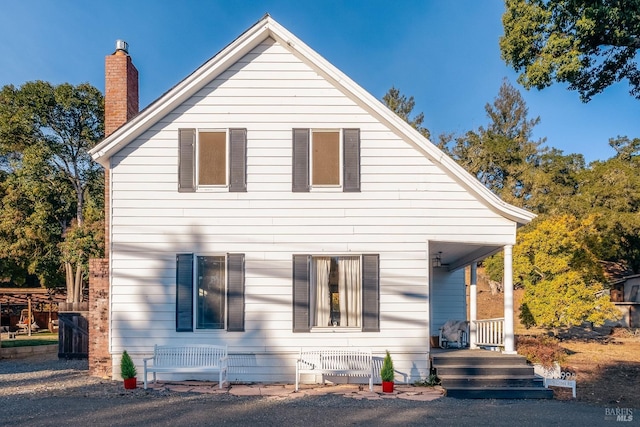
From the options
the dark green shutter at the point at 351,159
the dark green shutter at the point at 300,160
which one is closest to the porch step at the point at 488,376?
the dark green shutter at the point at 351,159

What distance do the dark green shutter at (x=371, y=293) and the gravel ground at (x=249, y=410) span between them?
175 cm

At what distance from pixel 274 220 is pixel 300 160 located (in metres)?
1.37

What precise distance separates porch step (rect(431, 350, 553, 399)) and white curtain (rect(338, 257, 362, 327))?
1.88 meters

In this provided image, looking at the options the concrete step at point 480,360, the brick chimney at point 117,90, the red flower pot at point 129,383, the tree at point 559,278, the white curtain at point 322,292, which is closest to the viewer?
the red flower pot at point 129,383

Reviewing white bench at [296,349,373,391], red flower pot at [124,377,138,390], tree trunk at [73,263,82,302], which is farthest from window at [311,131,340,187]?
tree trunk at [73,263,82,302]

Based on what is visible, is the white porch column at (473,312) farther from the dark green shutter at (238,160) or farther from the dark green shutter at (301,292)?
the dark green shutter at (238,160)

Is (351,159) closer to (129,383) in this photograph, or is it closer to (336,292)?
(336,292)

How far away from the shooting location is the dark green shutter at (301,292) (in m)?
10.4

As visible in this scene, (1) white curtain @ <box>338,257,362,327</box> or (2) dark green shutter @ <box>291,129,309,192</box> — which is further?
(2) dark green shutter @ <box>291,129,309,192</box>

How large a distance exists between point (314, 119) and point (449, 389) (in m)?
5.98

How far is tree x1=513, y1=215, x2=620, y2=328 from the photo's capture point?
16906mm

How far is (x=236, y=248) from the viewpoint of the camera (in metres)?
10.5

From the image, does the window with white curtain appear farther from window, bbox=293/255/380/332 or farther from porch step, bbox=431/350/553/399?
porch step, bbox=431/350/553/399

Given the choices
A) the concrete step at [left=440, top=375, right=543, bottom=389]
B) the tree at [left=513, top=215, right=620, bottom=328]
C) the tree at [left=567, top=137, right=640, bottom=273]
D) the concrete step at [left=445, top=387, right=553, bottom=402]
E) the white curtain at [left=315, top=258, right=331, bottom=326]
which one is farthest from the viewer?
the tree at [left=567, top=137, right=640, bottom=273]
